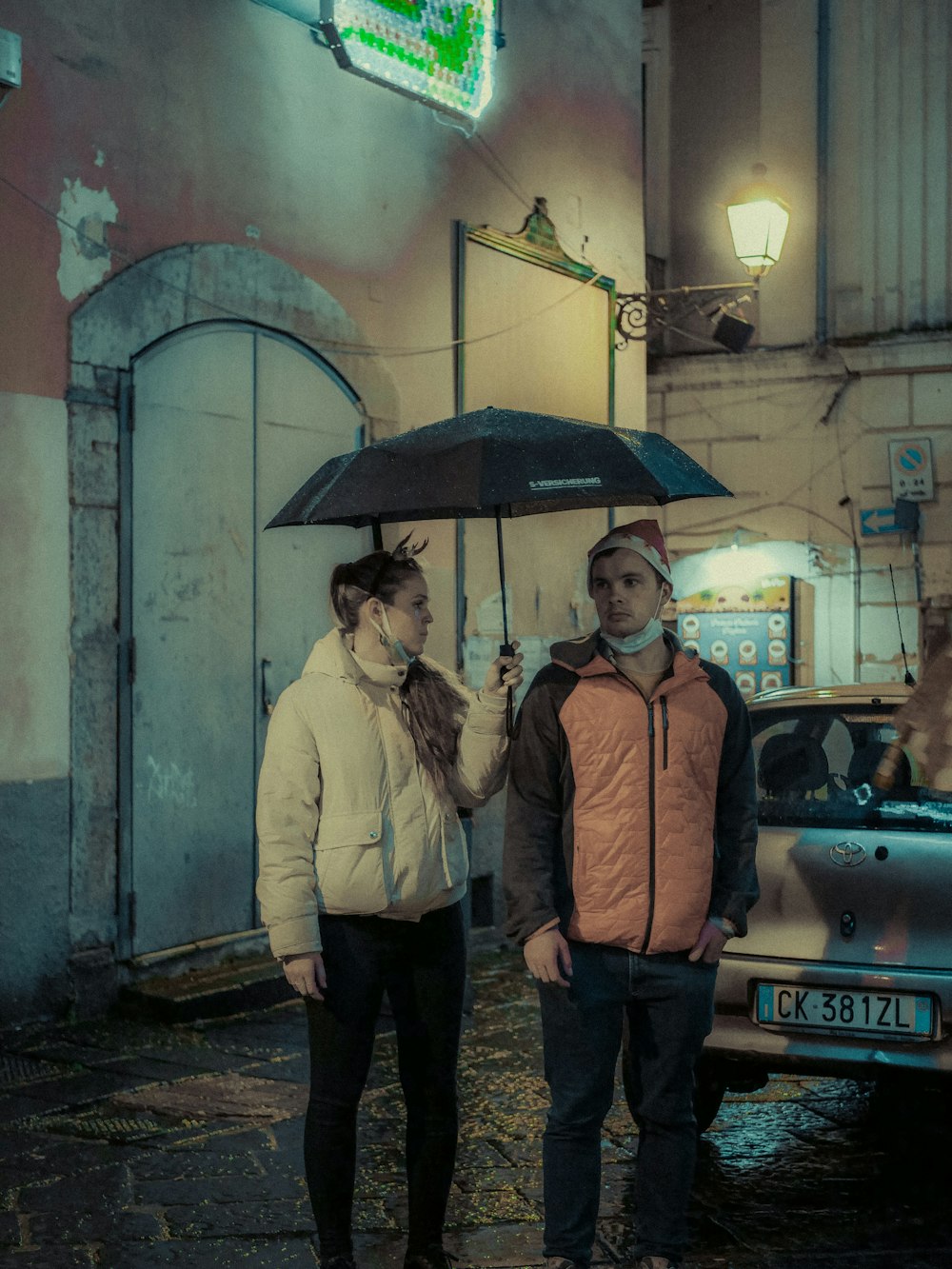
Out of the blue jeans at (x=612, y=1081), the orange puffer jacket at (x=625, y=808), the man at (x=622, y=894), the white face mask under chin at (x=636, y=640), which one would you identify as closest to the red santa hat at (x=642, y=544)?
the man at (x=622, y=894)

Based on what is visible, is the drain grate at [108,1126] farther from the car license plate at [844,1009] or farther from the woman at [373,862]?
the car license plate at [844,1009]

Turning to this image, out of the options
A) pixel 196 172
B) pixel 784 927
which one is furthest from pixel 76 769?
pixel 784 927

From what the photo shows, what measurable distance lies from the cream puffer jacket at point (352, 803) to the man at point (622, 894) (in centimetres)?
19

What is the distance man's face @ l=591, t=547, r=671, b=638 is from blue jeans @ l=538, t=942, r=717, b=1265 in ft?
2.65

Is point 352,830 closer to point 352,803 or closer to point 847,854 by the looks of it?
point 352,803

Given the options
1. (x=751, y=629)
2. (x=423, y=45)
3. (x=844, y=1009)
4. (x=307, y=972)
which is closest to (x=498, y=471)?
(x=307, y=972)

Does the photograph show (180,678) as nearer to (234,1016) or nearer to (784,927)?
(234,1016)

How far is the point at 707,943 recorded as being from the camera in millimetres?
3744

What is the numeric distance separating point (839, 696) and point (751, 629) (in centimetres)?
1181

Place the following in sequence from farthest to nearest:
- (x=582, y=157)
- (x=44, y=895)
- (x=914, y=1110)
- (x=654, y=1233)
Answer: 1. (x=582, y=157)
2. (x=44, y=895)
3. (x=914, y=1110)
4. (x=654, y=1233)

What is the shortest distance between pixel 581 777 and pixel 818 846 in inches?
56.1

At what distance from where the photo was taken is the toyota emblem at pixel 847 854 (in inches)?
189

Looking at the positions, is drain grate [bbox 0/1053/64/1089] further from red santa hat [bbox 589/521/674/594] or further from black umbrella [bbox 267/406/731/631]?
red santa hat [bbox 589/521/674/594]

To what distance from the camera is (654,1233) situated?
12.3 feet
